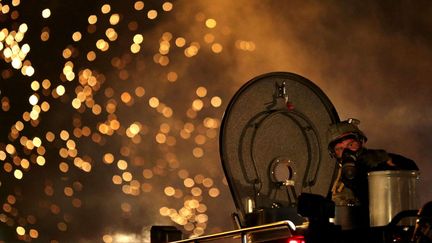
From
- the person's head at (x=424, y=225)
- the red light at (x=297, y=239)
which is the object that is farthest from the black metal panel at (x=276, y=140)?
the person's head at (x=424, y=225)

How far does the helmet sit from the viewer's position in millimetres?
5723

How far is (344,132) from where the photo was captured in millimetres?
5742

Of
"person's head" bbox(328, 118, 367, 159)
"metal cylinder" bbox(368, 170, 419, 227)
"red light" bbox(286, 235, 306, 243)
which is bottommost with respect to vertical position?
"red light" bbox(286, 235, 306, 243)

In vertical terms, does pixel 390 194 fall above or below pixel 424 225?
above

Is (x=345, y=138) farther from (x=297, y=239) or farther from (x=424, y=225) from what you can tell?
(x=424, y=225)

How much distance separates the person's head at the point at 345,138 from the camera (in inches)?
225

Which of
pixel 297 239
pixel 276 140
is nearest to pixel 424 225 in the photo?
pixel 297 239

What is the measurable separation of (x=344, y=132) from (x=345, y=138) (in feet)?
0.15

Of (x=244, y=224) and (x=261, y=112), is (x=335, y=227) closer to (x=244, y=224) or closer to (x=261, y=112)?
(x=244, y=224)

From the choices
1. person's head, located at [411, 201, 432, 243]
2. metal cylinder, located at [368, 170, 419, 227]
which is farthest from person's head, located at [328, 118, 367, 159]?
person's head, located at [411, 201, 432, 243]

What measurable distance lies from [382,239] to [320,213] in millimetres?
392

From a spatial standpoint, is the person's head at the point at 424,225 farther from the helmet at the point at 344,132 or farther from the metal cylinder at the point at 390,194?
the helmet at the point at 344,132

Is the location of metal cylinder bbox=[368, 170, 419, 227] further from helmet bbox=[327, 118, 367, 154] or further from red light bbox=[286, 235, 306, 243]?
helmet bbox=[327, 118, 367, 154]

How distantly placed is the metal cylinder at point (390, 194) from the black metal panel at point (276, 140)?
1.84 meters
